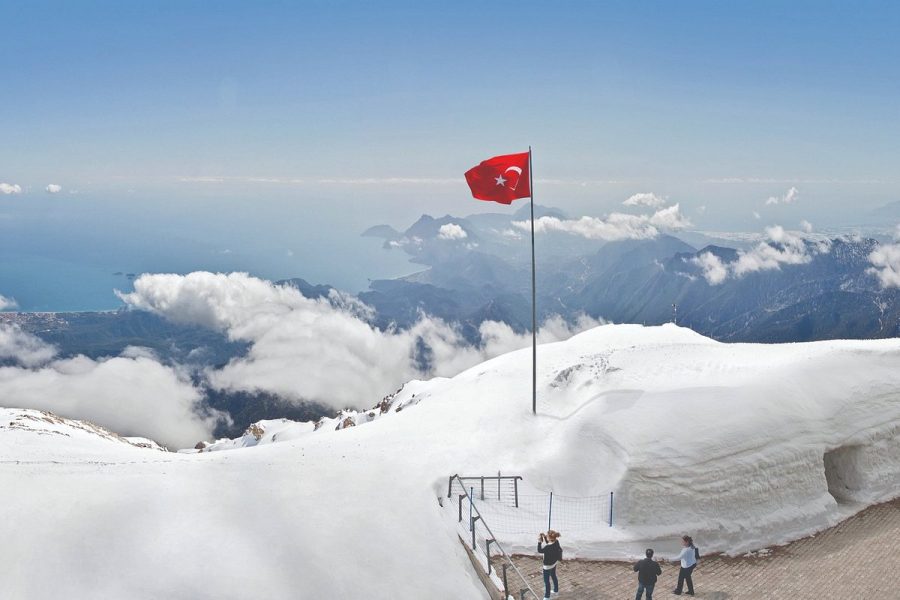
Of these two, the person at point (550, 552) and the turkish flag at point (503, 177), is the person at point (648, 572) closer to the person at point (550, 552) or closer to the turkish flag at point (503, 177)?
the person at point (550, 552)

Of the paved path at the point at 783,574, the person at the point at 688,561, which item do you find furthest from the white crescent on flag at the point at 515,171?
the person at the point at 688,561

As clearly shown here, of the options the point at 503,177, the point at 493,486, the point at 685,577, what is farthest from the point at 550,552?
the point at 503,177

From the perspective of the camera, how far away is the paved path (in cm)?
1866

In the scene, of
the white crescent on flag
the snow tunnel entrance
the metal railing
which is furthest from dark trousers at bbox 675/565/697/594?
the white crescent on flag

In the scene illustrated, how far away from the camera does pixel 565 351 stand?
35.5 m

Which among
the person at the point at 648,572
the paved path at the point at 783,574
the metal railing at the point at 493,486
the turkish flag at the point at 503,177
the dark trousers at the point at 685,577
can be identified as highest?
the turkish flag at the point at 503,177

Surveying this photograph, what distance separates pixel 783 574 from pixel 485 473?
11096mm

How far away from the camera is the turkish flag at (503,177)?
1030 inches

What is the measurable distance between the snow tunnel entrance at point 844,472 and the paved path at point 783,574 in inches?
139

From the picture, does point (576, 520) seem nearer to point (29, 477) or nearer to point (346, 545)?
point (346, 545)

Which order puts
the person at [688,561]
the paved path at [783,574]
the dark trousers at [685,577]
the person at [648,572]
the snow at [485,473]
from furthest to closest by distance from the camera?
the paved path at [783,574] < the dark trousers at [685,577] < the person at [688,561] < the snow at [485,473] < the person at [648,572]

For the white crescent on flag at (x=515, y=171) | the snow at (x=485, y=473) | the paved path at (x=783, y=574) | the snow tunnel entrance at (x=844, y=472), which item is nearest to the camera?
the snow at (x=485, y=473)

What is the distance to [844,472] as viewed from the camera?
27375 millimetres

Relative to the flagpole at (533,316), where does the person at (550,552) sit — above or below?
below
